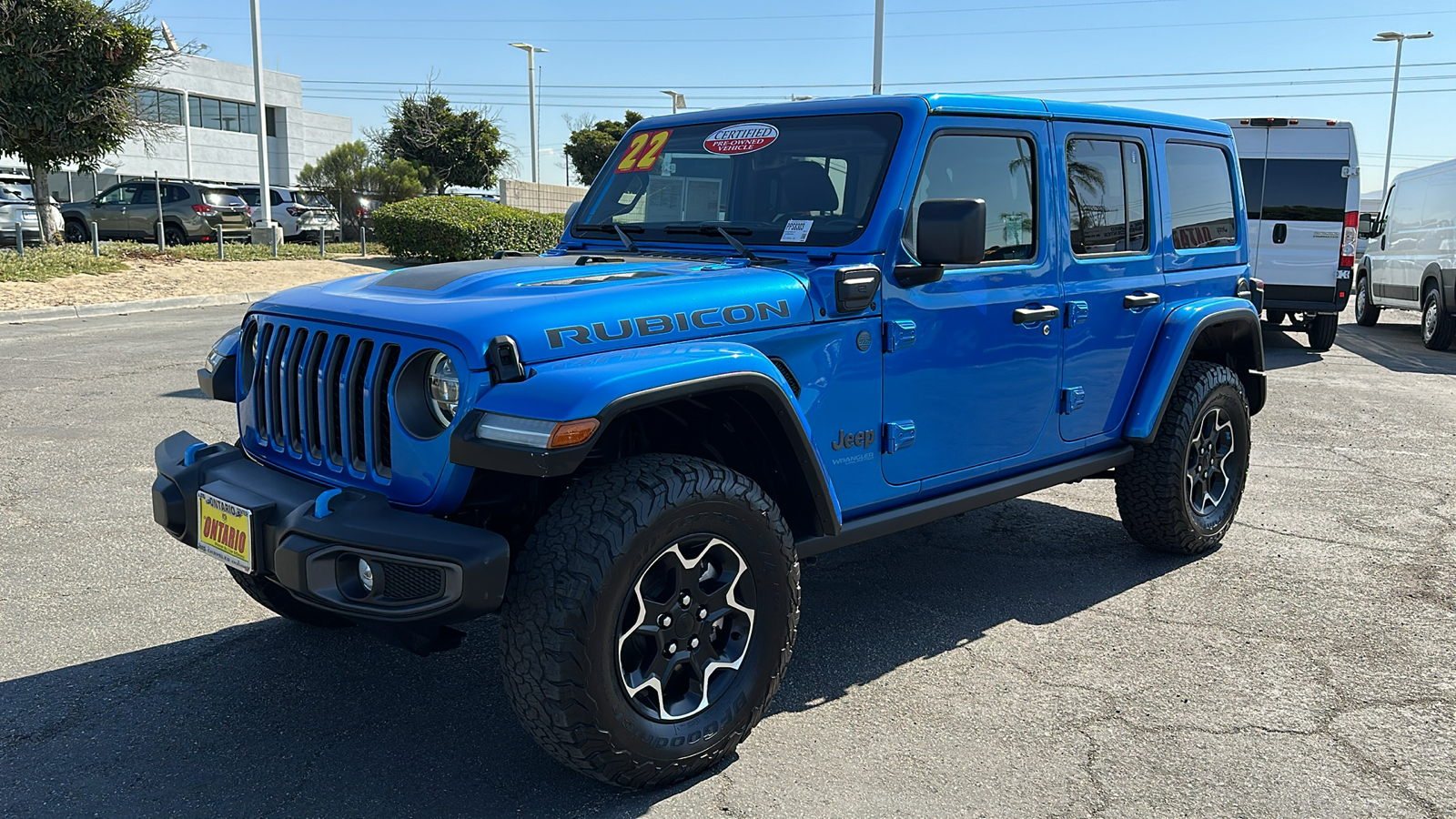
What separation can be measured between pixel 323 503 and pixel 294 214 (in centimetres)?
2788

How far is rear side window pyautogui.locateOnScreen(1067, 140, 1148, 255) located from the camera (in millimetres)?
4461

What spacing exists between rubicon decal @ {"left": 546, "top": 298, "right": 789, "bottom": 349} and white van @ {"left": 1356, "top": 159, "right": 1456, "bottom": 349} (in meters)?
13.9

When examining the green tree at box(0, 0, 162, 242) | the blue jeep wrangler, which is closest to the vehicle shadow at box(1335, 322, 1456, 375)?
the blue jeep wrangler

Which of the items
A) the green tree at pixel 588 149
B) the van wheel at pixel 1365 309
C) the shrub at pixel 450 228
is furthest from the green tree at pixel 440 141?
the van wheel at pixel 1365 309

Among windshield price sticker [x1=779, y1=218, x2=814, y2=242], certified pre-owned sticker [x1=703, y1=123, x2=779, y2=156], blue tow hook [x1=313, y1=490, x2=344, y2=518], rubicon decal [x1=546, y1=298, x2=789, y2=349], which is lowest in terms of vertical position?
blue tow hook [x1=313, y1=490, x2=344, y2=518]

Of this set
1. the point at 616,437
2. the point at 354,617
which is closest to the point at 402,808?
the point at 354,617

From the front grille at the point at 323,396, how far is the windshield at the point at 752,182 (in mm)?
1410

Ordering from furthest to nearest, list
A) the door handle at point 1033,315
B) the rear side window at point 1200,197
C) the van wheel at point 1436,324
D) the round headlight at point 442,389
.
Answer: the van wheel at point 1436,324
the rear side window at point 1200,197
the door handle at point 1033,315
the round headlight at point 442,389

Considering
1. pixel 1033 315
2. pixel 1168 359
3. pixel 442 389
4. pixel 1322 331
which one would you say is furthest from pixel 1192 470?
pixel 1322 331

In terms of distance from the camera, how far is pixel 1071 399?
175 inches

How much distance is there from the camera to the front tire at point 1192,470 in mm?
4930

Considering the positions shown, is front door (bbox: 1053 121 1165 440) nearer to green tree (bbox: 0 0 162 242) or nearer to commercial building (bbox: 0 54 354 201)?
green tree (bbox: 0 0 162 242)

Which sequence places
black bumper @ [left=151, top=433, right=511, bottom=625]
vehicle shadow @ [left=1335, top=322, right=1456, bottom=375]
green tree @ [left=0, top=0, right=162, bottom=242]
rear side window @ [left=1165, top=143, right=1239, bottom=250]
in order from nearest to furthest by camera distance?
black bumper @ [left=151, top=433, right=511, bottom=625] < rear side window @ [left=1165, top=143, right=1239, bottom=250] < vehicle shadow @ [left=1335, top=322, right=1456, bottom=375] < green tree @ [left=0, top=0, right=162, bottom=242]

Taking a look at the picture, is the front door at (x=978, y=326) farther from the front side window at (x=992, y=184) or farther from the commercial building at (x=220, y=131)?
the commercial building at (x=220, y=131)
